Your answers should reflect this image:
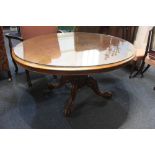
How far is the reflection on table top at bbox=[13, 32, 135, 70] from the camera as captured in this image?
3.65 feet

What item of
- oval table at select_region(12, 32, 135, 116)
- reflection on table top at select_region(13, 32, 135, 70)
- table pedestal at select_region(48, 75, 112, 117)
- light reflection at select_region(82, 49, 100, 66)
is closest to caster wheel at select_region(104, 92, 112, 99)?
table pedestal at select_region(48, 75, 112, 117)

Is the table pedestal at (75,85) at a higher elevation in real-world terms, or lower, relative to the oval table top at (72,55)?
lower

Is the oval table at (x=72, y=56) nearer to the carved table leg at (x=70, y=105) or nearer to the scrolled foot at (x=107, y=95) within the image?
the carved table leg at (x=70, y=105)

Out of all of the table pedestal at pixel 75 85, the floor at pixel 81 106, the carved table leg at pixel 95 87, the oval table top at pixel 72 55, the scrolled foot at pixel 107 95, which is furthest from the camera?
the scrolled foot at pixel 107 95

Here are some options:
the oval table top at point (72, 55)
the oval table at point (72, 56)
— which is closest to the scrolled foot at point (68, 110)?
the oval table at point (72, 56)

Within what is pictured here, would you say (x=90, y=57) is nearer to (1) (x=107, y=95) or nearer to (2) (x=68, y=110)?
(2) (x=68, y=110)

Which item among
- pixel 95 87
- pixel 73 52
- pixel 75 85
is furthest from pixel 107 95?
pixel 73 52

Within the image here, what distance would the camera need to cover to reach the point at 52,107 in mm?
1805

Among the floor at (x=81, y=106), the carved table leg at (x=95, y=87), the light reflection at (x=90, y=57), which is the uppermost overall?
the light reflection at (x=90, y=57)

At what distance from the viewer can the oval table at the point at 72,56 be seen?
105 cm

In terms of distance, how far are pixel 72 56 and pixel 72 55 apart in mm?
24

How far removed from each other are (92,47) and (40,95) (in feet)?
3.10
